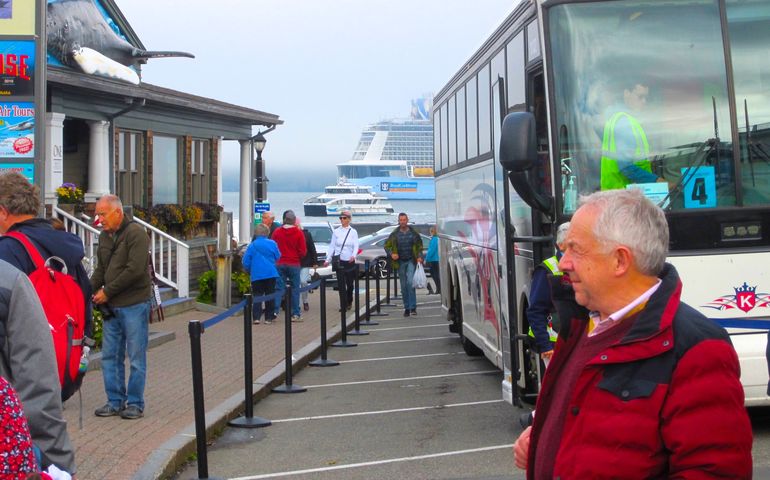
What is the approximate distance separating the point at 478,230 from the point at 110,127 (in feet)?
36.2

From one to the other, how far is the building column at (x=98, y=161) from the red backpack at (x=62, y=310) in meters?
15.2

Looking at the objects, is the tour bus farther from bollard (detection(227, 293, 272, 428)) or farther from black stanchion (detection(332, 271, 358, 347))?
black stanchion (detection(332, 271, 358, 347))

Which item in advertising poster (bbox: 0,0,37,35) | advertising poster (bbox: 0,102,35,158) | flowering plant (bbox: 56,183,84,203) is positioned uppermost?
advertising poster (bbox: 0,0,37,35)

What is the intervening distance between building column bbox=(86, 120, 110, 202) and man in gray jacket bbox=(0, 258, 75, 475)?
16308mm

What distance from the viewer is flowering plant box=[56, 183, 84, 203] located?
60.4ft

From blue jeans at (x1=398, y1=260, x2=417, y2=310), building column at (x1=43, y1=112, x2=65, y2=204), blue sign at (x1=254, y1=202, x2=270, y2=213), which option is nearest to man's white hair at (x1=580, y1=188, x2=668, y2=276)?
building column at (x1=43, y1=112, x2=65, y2=204)

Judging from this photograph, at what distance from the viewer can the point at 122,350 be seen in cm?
969

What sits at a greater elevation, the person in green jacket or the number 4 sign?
the number 4 sign

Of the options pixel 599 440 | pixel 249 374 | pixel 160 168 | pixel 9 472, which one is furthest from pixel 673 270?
pixel 160 168

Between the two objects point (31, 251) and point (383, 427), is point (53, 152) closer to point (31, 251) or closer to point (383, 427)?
point (383, 427)

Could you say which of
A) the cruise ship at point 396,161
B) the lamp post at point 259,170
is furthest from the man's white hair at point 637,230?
the cruise ship at point 396,161

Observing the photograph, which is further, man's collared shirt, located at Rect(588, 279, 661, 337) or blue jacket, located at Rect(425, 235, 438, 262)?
blue jacket, located at Rect(425, 235, 438, 262)

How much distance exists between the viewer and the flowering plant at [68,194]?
1841cm

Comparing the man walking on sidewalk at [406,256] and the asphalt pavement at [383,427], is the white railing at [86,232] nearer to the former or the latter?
the asphalt pavement at [383,427]
